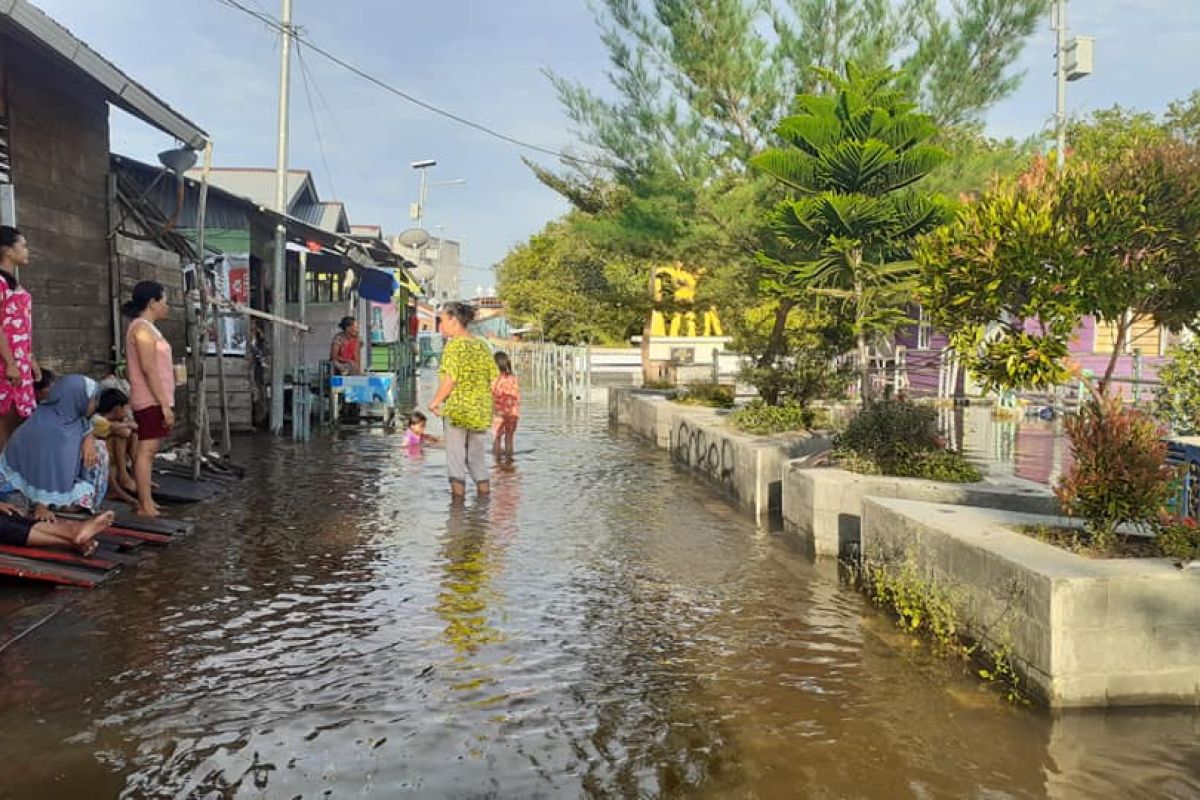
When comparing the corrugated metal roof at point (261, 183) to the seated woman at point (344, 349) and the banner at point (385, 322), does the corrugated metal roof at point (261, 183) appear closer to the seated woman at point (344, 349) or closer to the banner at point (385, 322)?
the banner at point (385, 322)

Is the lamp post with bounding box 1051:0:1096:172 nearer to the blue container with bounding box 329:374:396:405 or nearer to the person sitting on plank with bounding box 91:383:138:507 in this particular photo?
the blue container with bounding box 329:374:396:405

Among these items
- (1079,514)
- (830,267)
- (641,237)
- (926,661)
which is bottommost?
(926,661)

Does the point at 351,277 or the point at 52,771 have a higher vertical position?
the point at 351,277

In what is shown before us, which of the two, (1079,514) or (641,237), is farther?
(641,237)

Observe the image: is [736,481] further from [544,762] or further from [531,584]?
[544,762]

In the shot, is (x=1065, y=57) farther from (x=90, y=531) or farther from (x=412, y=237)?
(x=90, y=531)

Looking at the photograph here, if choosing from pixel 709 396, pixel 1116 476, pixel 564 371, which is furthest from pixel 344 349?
pixel 1116 476

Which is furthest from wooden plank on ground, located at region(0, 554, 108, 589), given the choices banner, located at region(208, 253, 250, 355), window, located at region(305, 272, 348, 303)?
window, located at region(305, 272, 348, 303)

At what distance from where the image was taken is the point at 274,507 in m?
9.54

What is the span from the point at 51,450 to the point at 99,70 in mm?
3478

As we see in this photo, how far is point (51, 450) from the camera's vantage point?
6527 millimetres

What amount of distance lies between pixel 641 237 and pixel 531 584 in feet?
32.9

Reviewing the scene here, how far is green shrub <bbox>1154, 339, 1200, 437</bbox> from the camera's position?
9.80 meters

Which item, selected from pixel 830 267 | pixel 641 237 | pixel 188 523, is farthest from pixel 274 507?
pixel 641 237
